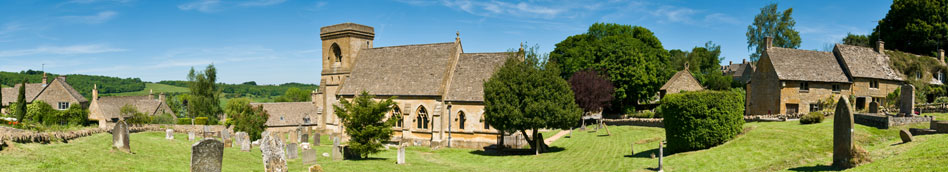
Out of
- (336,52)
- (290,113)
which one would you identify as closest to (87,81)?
(290,113)

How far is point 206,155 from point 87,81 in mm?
152849

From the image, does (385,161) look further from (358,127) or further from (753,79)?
(753,79)

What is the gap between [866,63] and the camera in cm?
4631

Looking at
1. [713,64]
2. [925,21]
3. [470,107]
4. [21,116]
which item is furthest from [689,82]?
[21,116]

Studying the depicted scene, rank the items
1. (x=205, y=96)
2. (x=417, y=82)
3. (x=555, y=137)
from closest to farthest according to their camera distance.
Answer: (x=417, y=82)
(x=555, y=137)
(x=205, y=96)

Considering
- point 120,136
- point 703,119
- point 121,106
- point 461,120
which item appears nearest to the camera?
point 120,136

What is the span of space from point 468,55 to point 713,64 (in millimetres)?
55632

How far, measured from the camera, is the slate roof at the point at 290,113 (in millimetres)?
60028

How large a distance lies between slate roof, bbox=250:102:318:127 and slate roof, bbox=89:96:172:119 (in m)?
15.0

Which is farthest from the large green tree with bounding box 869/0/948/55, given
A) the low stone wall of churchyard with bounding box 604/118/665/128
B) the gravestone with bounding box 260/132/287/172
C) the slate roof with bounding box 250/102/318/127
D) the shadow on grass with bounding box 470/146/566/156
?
the slate roof with bounding box 250/102/318/127

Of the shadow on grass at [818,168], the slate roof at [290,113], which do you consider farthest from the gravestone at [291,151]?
the slate roof at [290,113]

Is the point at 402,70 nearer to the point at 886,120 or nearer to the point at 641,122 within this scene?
the point at 641,122

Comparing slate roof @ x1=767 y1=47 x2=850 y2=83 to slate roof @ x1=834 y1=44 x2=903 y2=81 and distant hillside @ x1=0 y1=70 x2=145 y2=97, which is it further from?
distant hillside @ x1=0 y1=70 x2=145 y2=97

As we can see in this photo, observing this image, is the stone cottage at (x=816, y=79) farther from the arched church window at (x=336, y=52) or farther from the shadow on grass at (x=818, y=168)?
the arched church window at (x=336, y=52)
